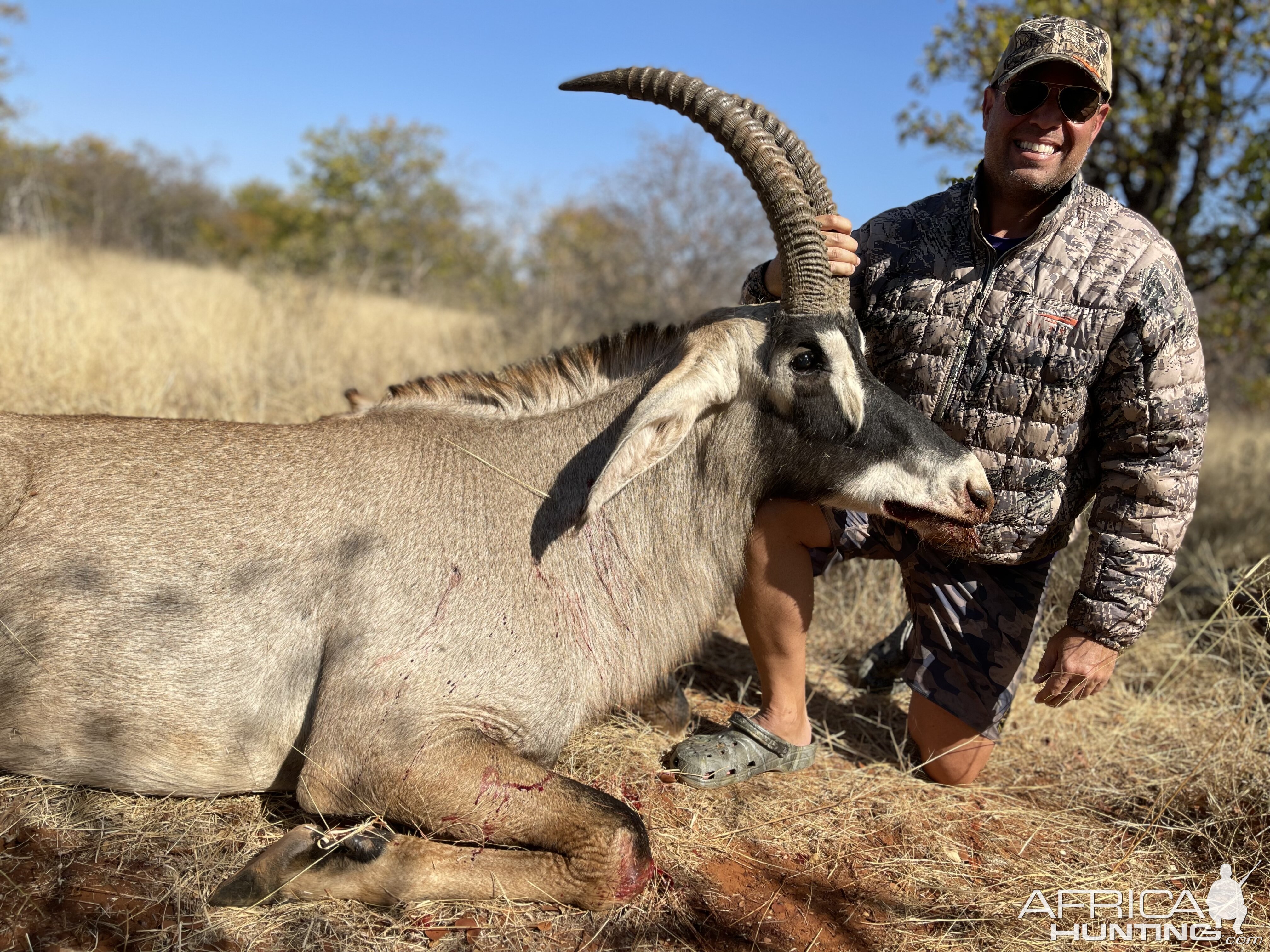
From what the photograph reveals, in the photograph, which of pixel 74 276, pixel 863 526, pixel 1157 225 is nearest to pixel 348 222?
pixel 74 276

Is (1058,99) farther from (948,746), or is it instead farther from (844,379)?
(948,746)

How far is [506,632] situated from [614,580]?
0.60 metres

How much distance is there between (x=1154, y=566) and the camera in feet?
14.0

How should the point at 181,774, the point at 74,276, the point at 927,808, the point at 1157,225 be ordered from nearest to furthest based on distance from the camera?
the point at 181,774, the point at 927,808, the point at 1157,225, the point at 74,276

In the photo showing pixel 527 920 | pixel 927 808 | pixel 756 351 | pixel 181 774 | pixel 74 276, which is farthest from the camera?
pixel 74 276

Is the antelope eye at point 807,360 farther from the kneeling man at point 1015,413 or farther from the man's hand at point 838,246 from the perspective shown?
the kneeling man at point 1015,413

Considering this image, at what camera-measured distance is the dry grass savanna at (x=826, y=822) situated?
10.9ft

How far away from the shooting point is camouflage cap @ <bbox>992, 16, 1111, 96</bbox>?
4.36 meters

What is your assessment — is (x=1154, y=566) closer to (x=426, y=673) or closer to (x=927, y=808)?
(x=927, y=808)

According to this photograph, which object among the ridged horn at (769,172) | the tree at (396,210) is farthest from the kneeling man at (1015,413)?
Result: the tree at (396,210)

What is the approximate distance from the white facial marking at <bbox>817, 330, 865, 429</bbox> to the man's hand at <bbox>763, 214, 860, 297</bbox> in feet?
1.02

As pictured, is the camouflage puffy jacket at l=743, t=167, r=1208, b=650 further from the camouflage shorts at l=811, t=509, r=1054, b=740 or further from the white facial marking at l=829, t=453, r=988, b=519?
the white facial marking at l=829, t=453, r=988, b=519

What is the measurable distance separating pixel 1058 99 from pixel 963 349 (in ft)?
4.05

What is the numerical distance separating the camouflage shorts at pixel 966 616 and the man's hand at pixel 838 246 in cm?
124
